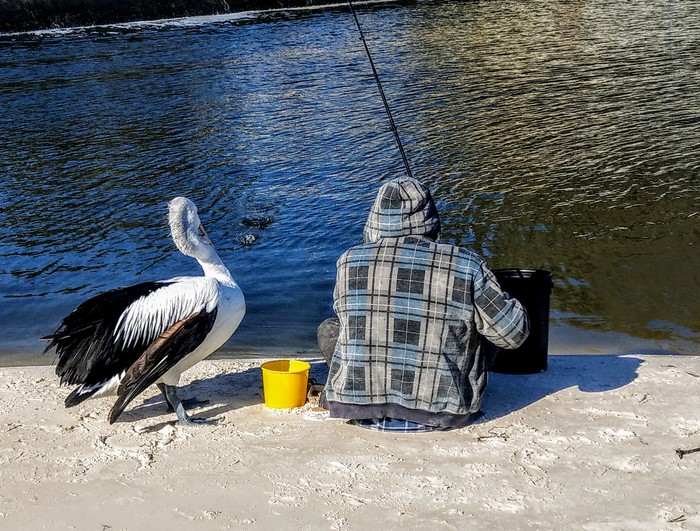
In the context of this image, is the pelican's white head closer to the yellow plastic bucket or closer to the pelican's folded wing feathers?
the pelican's folded wing feathers

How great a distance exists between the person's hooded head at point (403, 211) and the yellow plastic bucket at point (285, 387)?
1042 mm

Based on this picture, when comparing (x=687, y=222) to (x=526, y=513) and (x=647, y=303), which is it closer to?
(x=647, y=303)

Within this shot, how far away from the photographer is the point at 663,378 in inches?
224

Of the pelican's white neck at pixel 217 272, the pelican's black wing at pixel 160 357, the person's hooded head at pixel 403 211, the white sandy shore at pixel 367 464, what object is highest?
the person's hooded head at pixel 403 211

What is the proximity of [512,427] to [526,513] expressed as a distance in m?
0.87

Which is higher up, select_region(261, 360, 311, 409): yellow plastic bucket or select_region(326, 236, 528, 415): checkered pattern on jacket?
select_region(326, 236, 528, 415): checkered pattern on jacket

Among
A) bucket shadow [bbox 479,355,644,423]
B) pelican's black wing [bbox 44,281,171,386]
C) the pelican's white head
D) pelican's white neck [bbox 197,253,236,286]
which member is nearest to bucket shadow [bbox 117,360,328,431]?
pelican's black wing [bbox 44,281,171,386]

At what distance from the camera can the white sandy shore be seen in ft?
14.0

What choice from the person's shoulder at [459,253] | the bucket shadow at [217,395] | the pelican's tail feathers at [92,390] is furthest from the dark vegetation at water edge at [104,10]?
the person's shoulder at [459,253]

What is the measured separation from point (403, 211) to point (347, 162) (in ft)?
27.7

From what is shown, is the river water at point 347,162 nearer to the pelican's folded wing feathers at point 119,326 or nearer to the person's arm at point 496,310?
the pelican's folded wing feathers at point 119,326

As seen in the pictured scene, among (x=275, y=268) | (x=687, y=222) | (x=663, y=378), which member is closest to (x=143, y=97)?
(x=275, y=268)

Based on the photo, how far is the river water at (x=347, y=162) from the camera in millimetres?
8773

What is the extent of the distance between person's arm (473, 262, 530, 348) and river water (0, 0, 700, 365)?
283 centimetres
